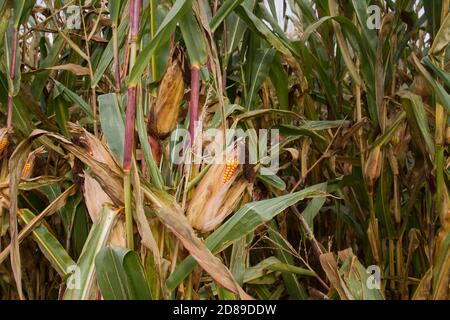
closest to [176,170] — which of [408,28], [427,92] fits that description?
[427,92]

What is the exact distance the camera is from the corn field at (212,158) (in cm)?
104

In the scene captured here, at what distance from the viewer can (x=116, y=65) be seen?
1.13 meters

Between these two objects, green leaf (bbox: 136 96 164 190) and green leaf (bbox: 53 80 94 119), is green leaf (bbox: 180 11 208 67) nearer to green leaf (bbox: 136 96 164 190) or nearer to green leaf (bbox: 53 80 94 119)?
green leaf (bbox: 136 96 164 190)

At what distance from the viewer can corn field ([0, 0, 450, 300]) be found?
104cm

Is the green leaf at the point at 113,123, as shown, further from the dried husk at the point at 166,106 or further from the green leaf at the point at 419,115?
the green leaf at the point at 419,115

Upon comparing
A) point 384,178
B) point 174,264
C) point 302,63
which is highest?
point 302,63

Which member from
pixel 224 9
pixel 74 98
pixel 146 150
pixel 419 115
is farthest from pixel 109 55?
pixel 419 115

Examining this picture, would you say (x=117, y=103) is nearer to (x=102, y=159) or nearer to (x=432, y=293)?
(x=102, y=159)

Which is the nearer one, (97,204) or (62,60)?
(97,204)

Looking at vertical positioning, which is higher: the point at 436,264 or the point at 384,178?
the point at 384,178

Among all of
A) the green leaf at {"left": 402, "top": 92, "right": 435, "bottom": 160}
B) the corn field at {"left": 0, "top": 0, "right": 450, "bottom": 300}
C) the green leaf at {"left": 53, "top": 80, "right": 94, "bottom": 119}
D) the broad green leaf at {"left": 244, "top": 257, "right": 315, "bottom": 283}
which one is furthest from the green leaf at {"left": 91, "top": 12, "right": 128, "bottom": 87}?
the green leaf at {"left": 402, "top": 92, "right": 435, "bottom": 160}

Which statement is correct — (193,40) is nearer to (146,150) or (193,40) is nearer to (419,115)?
(146,150)
